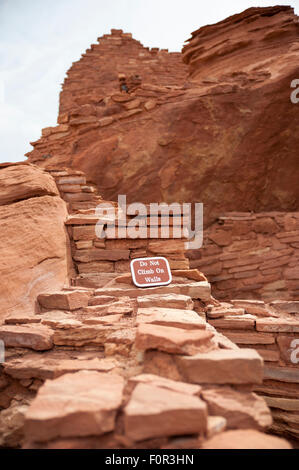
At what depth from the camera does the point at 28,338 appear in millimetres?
1783

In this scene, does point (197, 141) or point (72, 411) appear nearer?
point (72, 411)

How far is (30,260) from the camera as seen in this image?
2.55 meters

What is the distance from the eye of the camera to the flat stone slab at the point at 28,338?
1.75 metres

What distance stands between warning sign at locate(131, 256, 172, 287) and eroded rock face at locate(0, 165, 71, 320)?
74cm

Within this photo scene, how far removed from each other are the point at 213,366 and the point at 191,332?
0.26m

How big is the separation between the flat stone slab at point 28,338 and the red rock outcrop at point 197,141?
3954mm

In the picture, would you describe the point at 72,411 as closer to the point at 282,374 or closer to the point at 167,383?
the point at 167,383

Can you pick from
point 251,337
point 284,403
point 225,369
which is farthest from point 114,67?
point 225,369

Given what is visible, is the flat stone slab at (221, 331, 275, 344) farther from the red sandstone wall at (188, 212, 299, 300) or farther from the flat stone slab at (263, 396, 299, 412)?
the red sandstone wall at (188, 212, 299, 300)

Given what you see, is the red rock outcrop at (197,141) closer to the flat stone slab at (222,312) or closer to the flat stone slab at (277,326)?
the flat stone slab at (222,312)

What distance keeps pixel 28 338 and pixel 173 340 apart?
3.23 ft

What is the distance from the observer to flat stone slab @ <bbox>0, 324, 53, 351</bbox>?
1.75 metres

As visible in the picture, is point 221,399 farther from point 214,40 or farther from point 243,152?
point 214,40

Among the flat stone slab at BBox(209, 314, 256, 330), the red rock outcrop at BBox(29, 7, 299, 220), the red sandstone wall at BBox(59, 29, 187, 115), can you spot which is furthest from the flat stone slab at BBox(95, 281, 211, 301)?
the red sandstone wall at BBox(59, 29, 187, 115)
